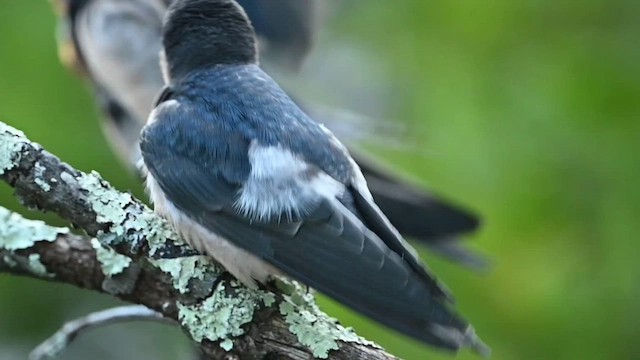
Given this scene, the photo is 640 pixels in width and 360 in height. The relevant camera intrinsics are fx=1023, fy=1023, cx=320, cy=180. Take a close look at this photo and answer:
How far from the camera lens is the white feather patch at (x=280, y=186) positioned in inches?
36.6

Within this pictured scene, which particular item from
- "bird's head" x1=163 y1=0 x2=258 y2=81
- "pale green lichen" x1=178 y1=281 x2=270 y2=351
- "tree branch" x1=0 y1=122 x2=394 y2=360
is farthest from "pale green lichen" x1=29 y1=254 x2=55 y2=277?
"bird's head" x1=163 y1=0 x2=258 y2=81

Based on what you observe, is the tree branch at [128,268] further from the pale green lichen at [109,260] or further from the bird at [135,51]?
the bird at [135,51]

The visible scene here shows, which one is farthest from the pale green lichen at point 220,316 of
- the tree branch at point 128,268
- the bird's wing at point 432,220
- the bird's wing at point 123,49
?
the bird's wing at point 123,49

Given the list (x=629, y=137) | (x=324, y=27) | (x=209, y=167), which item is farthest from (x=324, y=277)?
(x=324, y=27)

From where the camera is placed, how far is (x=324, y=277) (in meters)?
0.87

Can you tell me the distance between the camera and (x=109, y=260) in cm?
85

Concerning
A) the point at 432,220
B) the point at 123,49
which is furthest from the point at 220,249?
the point at 123,49

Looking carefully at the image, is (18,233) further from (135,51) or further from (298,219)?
(135,51)

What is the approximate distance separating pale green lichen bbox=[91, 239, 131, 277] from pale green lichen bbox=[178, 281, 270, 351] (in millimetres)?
59

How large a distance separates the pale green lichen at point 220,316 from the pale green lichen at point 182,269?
2 cm

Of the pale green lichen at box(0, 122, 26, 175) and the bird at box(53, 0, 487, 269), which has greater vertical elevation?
the bird at box(53, 0, 487, 269)

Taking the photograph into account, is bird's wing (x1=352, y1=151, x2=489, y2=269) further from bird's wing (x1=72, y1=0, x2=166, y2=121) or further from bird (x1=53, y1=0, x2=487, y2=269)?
bird's wing (x1=72, y1=0, x2=166, y2=121)

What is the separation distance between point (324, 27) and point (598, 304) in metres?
0.81

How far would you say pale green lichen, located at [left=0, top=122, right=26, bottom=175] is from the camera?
2.71ft
